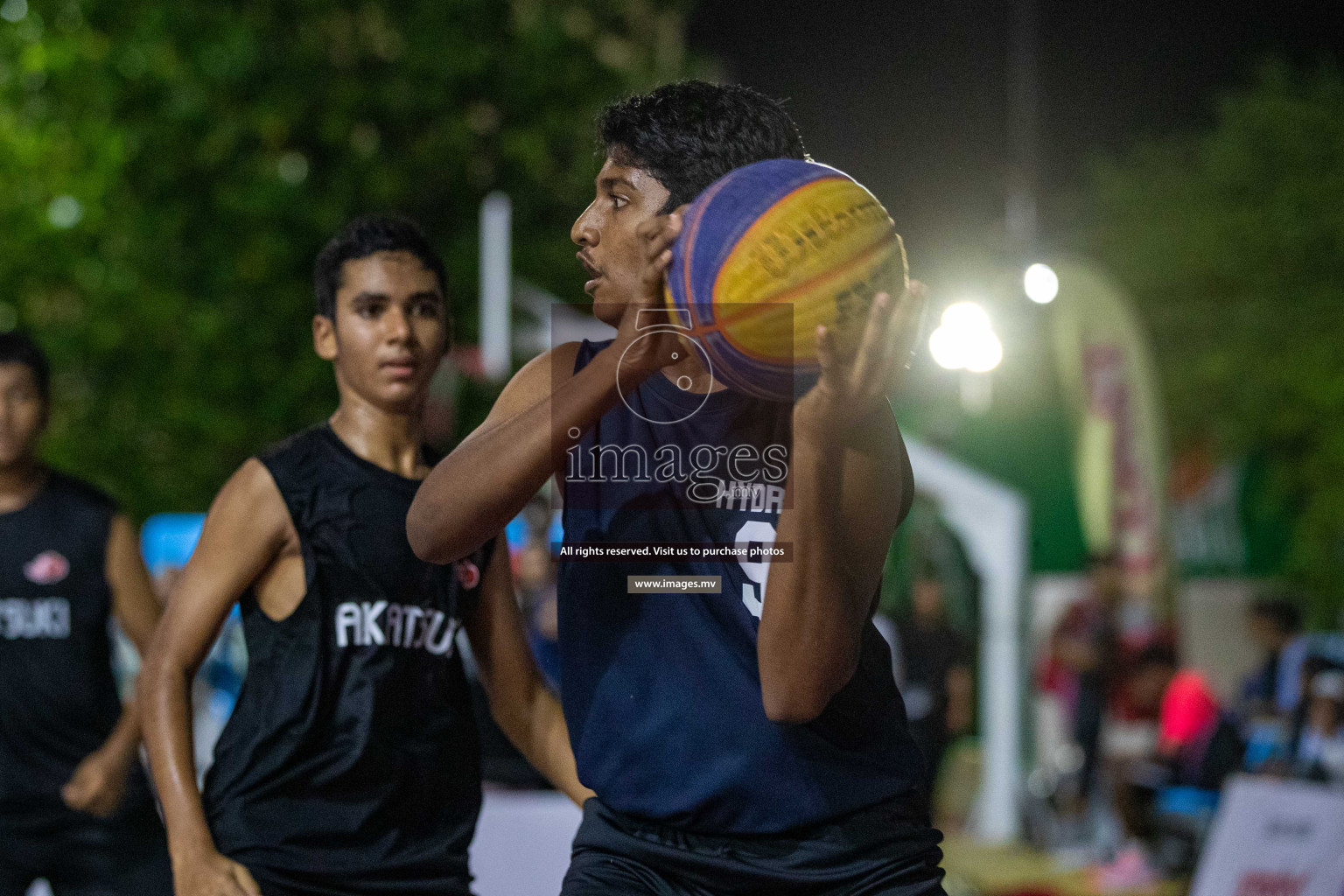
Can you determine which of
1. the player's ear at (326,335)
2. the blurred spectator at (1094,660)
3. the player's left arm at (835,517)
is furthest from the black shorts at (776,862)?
the blurred spectator at (1094,660)

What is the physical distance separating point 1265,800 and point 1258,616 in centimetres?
393

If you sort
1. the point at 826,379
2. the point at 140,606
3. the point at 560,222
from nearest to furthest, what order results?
1. the point at 826,379
2. the point at 140,606
3. the point at 560,222

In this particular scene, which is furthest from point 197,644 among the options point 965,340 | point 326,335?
point 965,340

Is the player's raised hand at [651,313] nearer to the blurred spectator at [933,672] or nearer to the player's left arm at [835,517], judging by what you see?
the player's left arm at [835,517]

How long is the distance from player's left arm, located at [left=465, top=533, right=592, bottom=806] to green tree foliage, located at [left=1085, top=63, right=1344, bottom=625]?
1098 inches

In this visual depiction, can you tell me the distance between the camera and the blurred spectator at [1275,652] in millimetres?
10555

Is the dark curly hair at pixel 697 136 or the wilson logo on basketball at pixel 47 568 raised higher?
the dark curly hair at pixel 697 136

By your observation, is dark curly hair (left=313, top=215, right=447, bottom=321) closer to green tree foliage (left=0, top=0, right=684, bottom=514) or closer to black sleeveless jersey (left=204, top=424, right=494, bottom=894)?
black sleeveless jersey (left=204, top=424, right=494, bottom=894)

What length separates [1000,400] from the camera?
14422mm

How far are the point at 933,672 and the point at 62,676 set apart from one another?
294 inches

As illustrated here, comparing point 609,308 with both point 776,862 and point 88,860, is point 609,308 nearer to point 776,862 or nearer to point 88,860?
point 776,862

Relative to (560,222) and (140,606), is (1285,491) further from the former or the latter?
(140,606)

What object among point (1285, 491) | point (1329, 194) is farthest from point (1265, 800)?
point (1329, 194)

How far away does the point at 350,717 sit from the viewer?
3.15m
